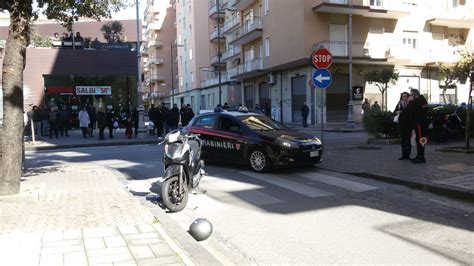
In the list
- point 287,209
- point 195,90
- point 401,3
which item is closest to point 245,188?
point 287,209

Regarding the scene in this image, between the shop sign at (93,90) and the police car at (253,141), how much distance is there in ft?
65.3

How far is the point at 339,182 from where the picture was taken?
9.38 m

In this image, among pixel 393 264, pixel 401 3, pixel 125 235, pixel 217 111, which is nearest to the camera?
pixel 393 264

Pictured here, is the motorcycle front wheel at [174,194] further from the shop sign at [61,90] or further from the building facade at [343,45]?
the shop sign at [61,90]

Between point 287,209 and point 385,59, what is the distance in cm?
2975

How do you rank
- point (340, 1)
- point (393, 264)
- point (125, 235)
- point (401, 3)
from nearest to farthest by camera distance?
point (393, 264) → point (125, 235) → point (340, 1) → point (401, 3)

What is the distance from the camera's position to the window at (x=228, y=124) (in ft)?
37.7

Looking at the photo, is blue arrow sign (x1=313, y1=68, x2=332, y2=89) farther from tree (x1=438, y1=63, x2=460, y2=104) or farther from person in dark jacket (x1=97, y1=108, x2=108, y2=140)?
tree (x1=438, y1=63, x2=460, y2=104)

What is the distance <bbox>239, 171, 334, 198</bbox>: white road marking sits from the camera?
8.38 meters

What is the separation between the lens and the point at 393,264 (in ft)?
15.7

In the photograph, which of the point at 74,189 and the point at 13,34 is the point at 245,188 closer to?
the point at 74,189

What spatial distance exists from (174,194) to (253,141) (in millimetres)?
3913

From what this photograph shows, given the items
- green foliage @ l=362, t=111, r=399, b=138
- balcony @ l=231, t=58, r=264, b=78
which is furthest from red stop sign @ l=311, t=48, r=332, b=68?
balcony @ l=231, t=58, r=264, b=78

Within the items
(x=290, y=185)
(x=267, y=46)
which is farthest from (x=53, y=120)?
(x=267, y=46)
